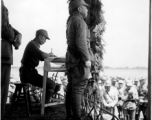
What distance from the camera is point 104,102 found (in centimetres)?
378

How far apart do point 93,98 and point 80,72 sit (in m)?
0.71

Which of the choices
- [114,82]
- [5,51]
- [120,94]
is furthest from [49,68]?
[120,94]

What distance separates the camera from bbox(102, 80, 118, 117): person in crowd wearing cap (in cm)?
377

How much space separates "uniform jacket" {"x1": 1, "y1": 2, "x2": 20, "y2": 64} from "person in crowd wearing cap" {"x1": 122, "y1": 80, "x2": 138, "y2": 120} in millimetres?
1692

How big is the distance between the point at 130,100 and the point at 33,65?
1563 millimetres

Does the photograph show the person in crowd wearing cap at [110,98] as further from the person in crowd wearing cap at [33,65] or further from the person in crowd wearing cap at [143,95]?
the person in crowd wearing cap at [33,65]

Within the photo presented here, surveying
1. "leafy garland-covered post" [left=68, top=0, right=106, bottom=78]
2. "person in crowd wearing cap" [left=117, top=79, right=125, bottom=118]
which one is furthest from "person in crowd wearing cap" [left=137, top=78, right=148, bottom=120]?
"leafy garland-covered post" [left=68, top=0, right=106, bottom=78]

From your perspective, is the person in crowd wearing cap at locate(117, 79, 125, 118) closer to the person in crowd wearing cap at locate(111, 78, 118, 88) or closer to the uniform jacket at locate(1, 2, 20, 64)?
the person in crowd wearing cap at locate(111, 78, 118, 88)

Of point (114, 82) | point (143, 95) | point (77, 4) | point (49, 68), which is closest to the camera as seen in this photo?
point (77, 4)

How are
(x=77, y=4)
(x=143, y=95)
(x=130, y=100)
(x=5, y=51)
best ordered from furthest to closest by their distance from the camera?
(x=130, y=100) → (x=143, y=95) → (x=77, y=4) → (x=5, y=51)

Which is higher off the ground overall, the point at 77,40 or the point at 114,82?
the point at 77,40

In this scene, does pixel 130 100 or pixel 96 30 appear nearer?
pixel 96 30

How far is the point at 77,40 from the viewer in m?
3.07

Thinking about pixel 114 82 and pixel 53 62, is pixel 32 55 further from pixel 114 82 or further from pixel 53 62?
pixel 114 82
